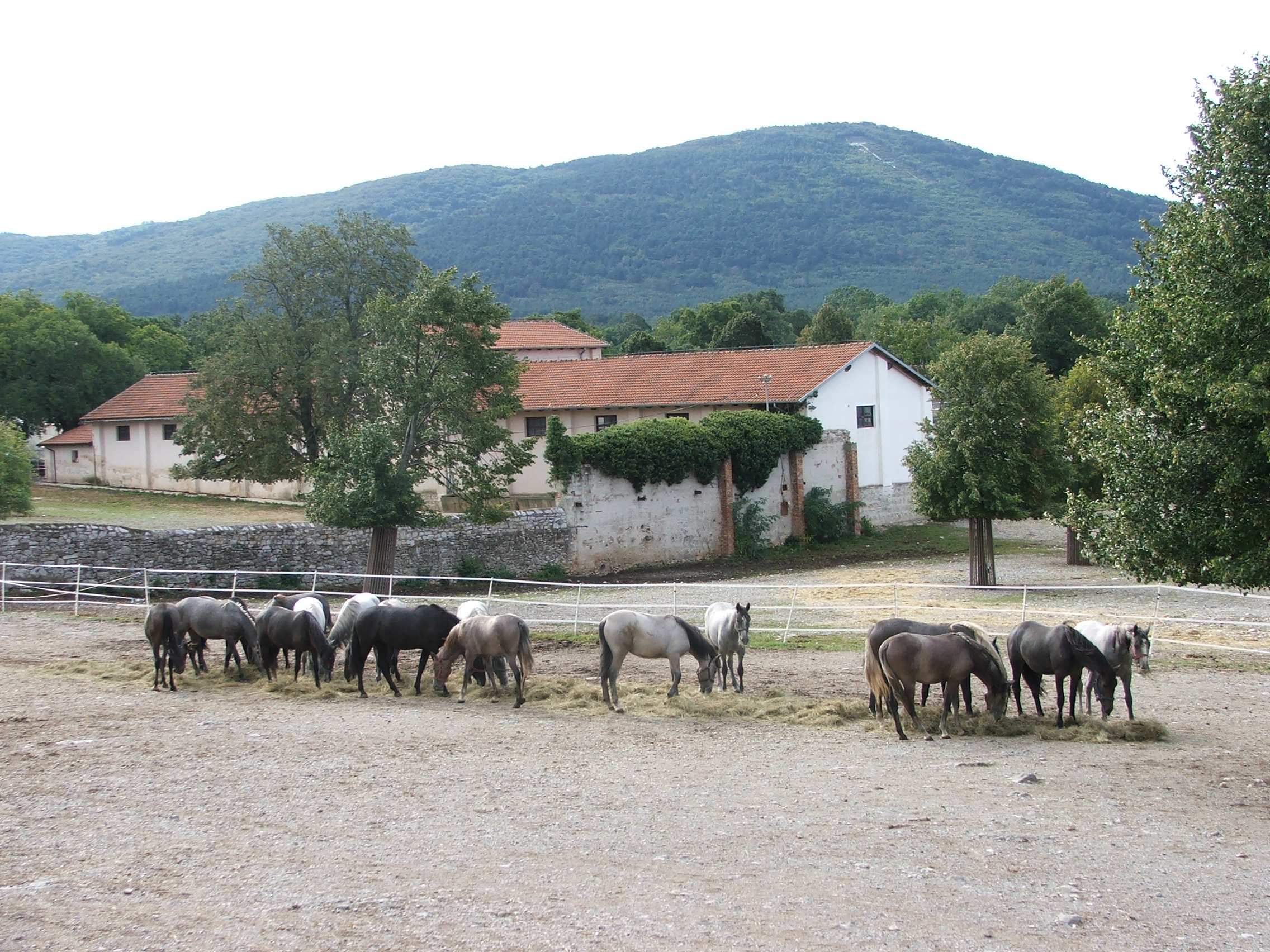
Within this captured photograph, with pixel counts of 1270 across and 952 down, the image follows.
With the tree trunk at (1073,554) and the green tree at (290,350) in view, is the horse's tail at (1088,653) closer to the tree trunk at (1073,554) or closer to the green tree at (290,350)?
the tree trunk at (1073,554)

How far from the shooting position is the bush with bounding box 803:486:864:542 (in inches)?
1604

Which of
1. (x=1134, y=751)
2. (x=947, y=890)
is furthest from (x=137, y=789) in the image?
(x=1134, y=751)

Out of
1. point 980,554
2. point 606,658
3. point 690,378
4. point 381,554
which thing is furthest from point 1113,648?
point 690,378

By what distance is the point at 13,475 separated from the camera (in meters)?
27.7

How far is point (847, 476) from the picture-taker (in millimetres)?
42094

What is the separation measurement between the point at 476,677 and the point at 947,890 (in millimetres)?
9346

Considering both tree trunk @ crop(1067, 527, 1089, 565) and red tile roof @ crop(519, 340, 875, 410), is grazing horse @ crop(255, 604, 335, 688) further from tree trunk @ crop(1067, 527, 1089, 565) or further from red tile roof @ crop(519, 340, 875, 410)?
red tile roof @ crop(519, 340, 875, 410)

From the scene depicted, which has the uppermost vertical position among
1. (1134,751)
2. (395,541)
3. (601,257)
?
(601,257)

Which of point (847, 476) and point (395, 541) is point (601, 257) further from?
point (395, 541)

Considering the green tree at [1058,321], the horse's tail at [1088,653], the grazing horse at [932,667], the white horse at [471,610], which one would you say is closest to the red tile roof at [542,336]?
the green tree at [1058,321]

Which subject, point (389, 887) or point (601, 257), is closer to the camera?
point (389, 887)

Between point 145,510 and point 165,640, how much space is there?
26.1 meters

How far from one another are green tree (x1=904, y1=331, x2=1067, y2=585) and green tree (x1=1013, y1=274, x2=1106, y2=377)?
39.0m

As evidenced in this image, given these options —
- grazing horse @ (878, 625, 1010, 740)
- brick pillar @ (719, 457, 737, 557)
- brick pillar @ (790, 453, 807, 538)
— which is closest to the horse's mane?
grazing horse @ (878, 625, 1010, 740)
